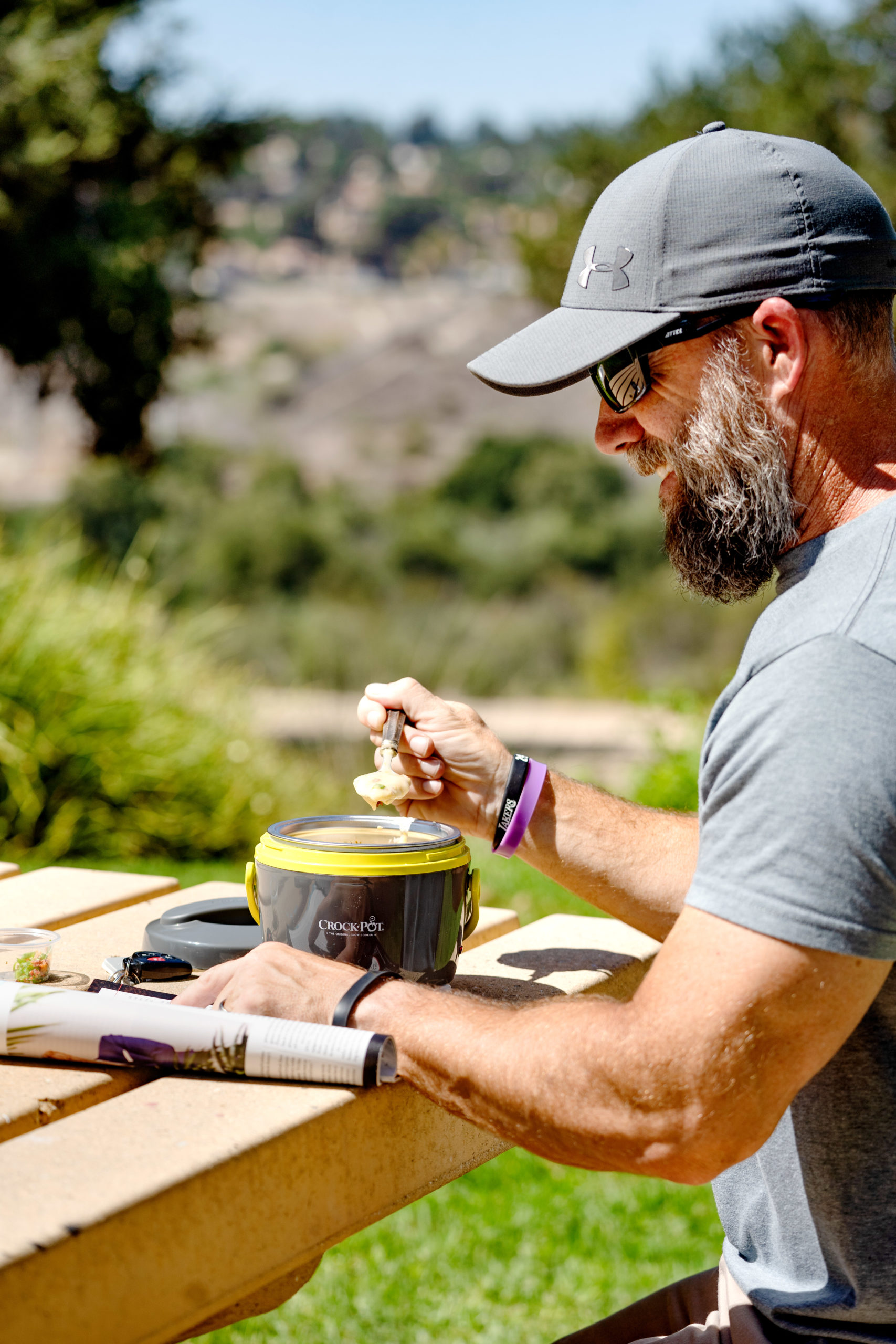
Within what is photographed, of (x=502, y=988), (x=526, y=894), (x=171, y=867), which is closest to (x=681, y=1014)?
(x=502, y=988)

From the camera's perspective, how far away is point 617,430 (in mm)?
1647

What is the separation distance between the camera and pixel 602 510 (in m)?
26.6

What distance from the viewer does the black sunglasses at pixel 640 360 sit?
57.3 inches

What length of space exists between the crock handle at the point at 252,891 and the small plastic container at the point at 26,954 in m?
0.23

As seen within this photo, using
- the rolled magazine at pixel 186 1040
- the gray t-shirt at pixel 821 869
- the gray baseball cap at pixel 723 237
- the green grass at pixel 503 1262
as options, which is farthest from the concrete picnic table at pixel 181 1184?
the green grass at pixel 503 1262

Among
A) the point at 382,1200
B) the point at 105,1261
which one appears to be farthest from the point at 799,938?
the point at 105,1261

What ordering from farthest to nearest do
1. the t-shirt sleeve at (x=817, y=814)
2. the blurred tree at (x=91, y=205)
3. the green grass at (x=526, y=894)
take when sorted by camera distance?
1. the blurred tree at (x=91, y=205)
2. the green grass at (x=526, y=894)
3. the t-shirt sleeve at (x=817, y=814)

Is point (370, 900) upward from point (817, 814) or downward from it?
downward

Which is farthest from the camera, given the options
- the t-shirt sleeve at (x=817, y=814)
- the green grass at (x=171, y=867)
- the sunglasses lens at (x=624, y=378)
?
the green grass at (x=171, y=867)

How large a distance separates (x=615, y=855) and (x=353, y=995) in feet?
2.00

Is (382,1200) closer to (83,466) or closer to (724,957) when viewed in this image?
(724,957)

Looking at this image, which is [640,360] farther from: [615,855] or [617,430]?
[615,855]

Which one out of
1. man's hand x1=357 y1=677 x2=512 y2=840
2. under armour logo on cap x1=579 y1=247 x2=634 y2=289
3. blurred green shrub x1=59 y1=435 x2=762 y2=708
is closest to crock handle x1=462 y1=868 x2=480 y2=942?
man's hand x1=357 y1=677 x2=512 y2=840

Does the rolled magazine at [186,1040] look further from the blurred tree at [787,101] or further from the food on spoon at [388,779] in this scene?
the blurred tree at [787,101]
